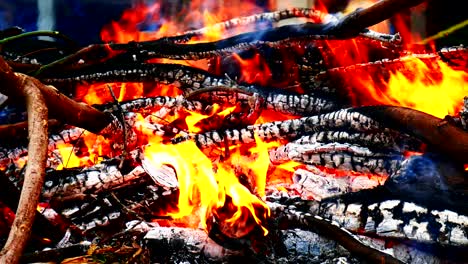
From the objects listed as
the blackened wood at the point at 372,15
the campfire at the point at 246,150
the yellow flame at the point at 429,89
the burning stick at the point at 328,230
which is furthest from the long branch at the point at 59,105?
the yellow flame at the point at 429,89

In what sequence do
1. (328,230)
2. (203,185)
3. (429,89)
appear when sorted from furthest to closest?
1. (429,89)
2. (203,185)
3. (328,230)

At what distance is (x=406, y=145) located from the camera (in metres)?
1.99

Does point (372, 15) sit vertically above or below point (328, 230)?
above

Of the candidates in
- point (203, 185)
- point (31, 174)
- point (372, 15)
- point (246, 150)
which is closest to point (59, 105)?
point (31, 174)

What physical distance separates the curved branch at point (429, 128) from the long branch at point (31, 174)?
1287 millimetres

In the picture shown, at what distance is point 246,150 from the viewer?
2240 millimetres

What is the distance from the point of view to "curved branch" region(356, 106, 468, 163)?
1744mm

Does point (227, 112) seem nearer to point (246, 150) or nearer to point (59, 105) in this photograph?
point (246, 150)

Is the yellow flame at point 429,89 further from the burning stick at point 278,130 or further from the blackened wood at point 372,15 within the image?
the burning stick at point 278,130

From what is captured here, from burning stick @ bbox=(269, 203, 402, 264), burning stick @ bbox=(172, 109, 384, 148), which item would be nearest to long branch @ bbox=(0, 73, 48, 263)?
burning stick @ bbox=(172, 109, 384, 148)

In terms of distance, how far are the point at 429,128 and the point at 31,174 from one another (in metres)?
1.42

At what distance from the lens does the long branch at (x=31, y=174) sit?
140cm

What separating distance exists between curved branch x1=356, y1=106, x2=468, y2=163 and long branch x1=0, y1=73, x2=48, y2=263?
4.22 ft

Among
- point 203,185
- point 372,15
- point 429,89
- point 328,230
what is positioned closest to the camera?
point 328,230
